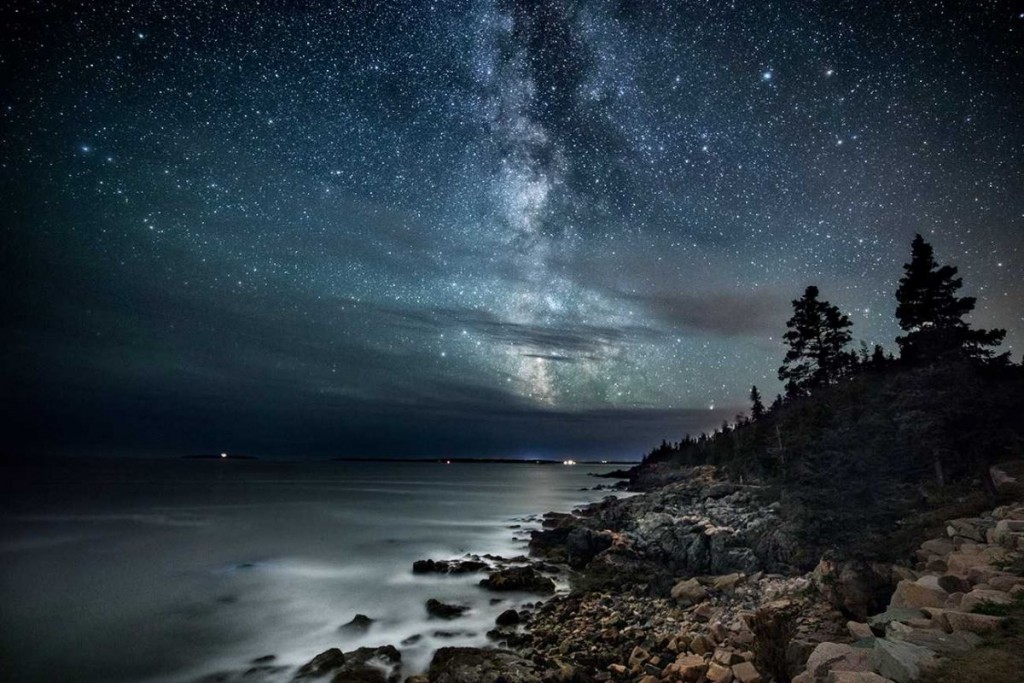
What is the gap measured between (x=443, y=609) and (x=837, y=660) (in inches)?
751

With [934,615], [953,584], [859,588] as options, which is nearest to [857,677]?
[934,615]

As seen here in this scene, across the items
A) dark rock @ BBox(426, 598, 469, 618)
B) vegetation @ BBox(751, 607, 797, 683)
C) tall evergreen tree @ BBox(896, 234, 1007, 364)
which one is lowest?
dark rock @ BBox(426, 598, 469, 618)

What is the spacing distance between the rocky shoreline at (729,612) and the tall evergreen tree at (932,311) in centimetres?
2027

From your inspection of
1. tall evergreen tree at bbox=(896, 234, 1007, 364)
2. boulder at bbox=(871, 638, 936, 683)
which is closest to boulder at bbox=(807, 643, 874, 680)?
boulder at bbox=(871, 638, 936, 683)

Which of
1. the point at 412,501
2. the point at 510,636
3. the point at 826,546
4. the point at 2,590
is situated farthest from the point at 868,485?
the point at 412,501

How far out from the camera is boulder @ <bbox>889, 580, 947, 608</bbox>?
33.0 ft

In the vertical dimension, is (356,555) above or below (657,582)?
below

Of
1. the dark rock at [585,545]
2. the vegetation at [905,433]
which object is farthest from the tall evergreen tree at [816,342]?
the dark rock at [585,545]

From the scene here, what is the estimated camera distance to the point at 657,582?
71.2ft

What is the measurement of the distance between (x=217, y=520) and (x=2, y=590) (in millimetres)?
37075

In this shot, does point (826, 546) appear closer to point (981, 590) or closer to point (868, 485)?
point (868, 485)

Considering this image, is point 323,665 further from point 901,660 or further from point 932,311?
point 932,311

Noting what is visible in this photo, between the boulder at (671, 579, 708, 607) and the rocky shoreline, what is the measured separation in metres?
0.07

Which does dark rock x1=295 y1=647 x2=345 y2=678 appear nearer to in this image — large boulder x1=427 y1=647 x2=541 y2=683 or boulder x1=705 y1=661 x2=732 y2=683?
large boulder x1=427 y1=647 x2=541 y2=683
